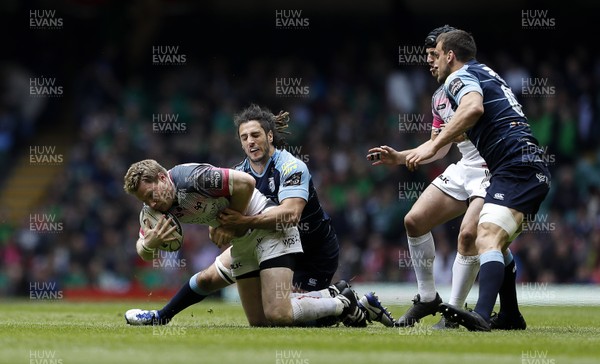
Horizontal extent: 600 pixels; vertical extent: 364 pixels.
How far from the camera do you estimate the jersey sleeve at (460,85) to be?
318 inches

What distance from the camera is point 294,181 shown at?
8570mm

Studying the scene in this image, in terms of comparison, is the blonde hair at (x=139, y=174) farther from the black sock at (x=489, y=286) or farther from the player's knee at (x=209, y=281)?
the black sock at (x=489, y=286)

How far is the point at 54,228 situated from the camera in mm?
20188

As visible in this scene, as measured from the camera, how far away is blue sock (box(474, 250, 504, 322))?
7621 mm

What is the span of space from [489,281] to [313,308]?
158 centimetres

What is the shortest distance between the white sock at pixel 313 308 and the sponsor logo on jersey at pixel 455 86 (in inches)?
77.2

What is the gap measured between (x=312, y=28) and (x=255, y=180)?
14247 millimetres

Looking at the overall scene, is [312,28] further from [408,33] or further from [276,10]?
[408,33]
